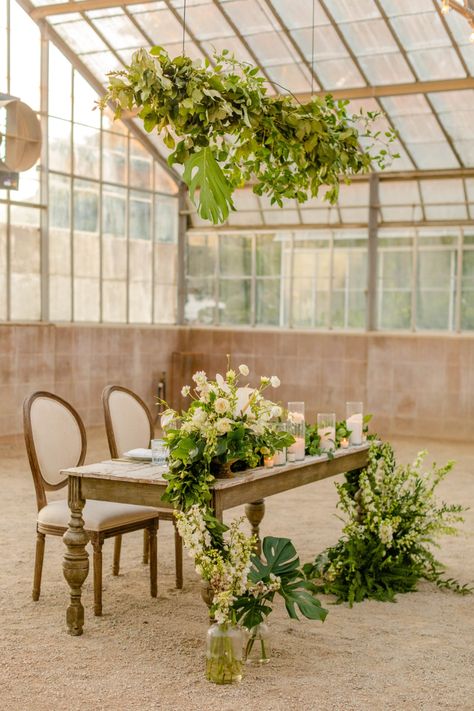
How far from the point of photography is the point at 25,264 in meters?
11.5

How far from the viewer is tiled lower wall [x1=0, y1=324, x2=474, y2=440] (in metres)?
12.1

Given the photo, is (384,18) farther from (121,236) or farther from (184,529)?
(184,529)

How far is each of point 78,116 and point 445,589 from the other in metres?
8.70

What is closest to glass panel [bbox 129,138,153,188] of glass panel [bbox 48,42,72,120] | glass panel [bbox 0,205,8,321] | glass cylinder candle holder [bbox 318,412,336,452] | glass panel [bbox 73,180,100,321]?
glass panel [bbox 73,180,100,321]

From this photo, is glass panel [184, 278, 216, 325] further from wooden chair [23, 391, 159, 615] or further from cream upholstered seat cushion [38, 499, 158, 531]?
cream upholstered seat cushion [38, 499, 158, 531]

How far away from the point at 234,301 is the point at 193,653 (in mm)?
10012

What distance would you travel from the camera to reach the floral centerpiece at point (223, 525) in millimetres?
3855

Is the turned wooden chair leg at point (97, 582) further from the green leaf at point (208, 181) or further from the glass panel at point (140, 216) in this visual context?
the glass panel at point (140, 216)

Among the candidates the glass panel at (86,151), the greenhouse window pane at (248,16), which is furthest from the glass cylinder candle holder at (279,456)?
the glass panel at (86,151)

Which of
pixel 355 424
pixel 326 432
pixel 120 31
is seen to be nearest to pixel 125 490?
pixel 326 432

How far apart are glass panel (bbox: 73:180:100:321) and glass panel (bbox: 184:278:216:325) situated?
1.91 meters

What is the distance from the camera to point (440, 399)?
12.6 metres

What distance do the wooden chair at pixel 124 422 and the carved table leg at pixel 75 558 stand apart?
107 cm

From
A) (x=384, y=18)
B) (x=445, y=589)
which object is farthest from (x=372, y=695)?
(x=384, y=18)
